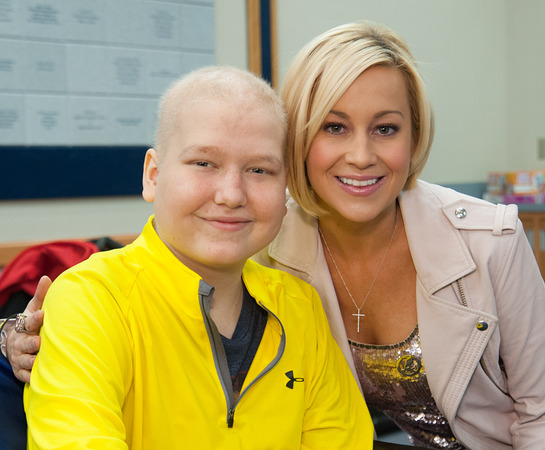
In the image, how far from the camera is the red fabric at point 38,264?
1.60 m

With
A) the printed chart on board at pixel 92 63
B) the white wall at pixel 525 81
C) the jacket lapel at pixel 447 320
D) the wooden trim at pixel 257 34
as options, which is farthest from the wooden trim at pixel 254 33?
the white wall at pixel 525 81

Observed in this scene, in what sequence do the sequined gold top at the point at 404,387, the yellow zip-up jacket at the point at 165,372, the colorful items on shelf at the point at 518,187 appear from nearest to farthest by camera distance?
the yellow zip-up jacket at the point at 165,372
the sequined gold top at the point at 404,387
the colorful items on shelf at the point at 518,187

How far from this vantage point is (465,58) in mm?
3863

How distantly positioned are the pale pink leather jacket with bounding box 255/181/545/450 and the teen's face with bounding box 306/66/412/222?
19cm

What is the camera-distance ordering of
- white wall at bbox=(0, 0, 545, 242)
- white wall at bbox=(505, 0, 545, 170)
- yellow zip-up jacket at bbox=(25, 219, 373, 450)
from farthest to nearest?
1. white wall at bbox=(505, 0, 545, 170)
2. white wall at bbox=(0, 0, 545, 242)
3. yellow zip-up jacket at bbox=(25, 219, 373, 450)

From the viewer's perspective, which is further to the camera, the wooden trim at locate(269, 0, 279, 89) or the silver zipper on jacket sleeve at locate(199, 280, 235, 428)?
the wooden trim at locate(269, 0, 279, 89)

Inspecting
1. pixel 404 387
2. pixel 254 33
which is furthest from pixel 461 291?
pixel 254 33

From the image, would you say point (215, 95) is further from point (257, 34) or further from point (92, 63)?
point (257, 34)

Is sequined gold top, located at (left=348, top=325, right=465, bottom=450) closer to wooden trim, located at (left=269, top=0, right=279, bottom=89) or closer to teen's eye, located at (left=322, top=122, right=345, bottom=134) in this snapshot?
teen's eye, located at (left=322, top=122, right=345, bottom=134)

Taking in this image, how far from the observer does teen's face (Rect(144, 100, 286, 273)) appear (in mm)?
1010

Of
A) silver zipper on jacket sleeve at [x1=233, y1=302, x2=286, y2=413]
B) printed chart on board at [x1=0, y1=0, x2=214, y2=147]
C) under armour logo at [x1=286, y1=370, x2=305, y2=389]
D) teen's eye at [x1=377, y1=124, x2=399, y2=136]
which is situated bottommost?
under armour logo at [x1=286, y1=370, x2=305, y2=389]

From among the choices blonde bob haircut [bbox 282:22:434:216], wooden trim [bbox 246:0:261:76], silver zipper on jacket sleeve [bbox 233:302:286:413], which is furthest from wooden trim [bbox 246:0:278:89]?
silver zipper on jacket sleeve [bbox 233:302:286:413]

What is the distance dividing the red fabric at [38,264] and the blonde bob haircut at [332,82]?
63 centimetres

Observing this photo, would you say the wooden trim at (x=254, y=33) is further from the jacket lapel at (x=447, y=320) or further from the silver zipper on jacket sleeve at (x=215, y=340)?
the silver zipper on jacket sleeve at (x=215, y=340)
